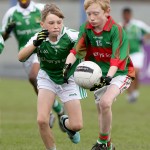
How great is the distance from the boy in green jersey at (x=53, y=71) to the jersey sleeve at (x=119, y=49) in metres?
0.65

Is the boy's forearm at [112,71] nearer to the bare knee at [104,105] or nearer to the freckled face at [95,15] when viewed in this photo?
the bare knee at [104,105]

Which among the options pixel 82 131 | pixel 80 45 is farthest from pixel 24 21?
pixel 80 45

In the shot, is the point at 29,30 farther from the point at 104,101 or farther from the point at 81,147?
the point at 104,101

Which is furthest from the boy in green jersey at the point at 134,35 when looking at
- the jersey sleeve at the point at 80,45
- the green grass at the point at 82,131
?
the jersey sleeve at the point at 80,45

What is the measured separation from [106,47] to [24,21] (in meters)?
4.04

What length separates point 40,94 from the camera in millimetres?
8773

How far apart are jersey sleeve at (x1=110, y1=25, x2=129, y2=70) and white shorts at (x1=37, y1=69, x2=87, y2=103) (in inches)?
29.7

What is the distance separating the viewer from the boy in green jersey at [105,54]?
332 inches

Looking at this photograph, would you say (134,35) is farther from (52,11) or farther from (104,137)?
(52,11)

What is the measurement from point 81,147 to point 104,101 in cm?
137

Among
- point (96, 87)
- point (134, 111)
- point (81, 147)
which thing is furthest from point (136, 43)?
point (96, 87)

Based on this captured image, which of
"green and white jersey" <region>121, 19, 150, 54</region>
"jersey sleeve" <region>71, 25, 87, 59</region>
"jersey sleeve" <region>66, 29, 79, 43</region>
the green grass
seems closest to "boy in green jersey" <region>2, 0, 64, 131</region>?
the green grass

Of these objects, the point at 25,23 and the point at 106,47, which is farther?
the point at 25,23

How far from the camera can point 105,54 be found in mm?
8766
